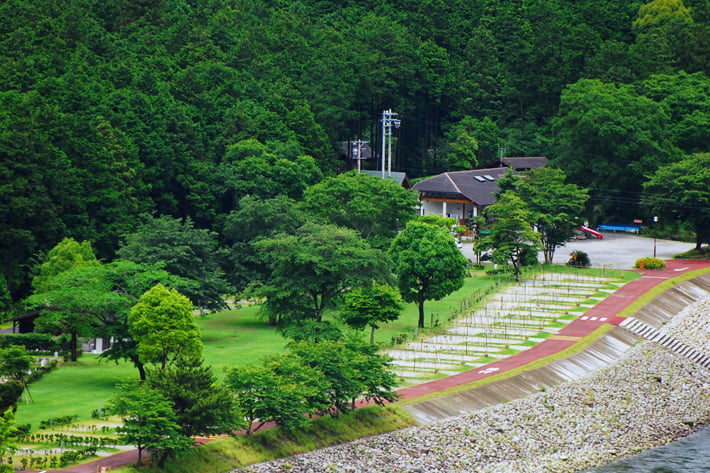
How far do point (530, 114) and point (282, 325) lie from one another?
95.4 metres

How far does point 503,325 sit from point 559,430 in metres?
21.5

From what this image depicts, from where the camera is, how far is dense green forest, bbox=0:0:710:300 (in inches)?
3797

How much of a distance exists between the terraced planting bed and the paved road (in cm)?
811

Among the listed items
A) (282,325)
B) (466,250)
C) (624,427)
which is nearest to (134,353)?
(282,325)

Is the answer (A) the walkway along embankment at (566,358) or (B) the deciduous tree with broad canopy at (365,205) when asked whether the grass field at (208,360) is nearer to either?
(B) the deciduous tree with broad canopy at (365,205)

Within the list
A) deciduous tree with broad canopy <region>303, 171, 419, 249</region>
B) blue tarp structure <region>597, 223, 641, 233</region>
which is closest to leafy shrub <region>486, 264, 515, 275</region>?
deciduous tree with broad canopy <region>303, 171, 419, 249</region>

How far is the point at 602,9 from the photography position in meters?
176

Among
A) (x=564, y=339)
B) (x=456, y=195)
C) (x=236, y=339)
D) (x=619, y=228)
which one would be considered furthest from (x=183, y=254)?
(x=619, y=228)

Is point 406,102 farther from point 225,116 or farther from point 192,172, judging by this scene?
point 192,172

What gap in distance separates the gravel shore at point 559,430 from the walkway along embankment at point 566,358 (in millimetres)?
932

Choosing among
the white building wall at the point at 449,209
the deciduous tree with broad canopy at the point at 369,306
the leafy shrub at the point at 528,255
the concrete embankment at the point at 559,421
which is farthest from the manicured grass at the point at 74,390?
the white building wall at the point at 449,209

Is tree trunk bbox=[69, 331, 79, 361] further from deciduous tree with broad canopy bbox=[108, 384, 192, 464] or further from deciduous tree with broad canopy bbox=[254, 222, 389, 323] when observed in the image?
deciduous tree with broad canopy bbox=[108, 384, 192, 464]

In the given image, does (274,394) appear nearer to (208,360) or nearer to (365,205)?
(208,360)

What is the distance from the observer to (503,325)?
268 feet
